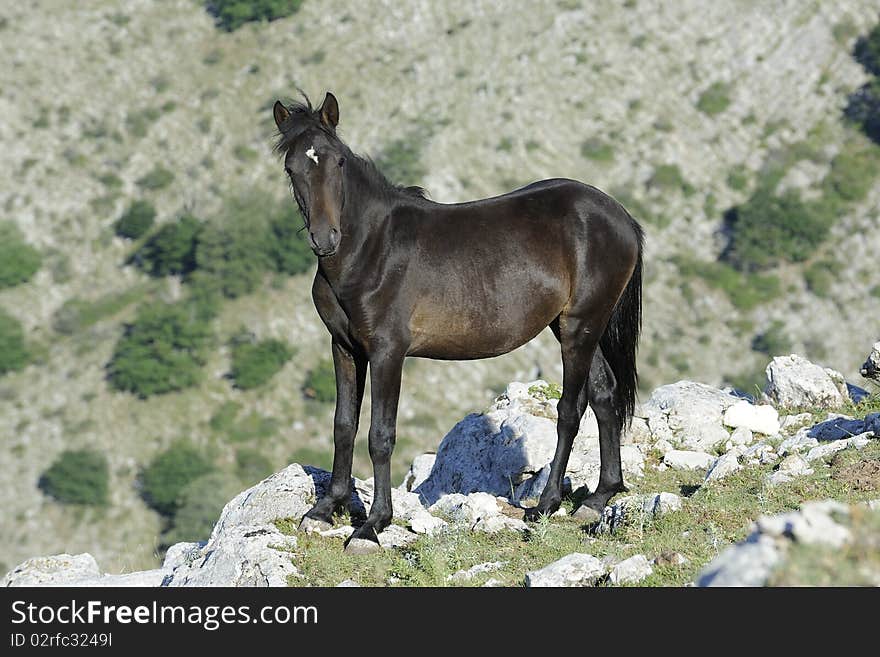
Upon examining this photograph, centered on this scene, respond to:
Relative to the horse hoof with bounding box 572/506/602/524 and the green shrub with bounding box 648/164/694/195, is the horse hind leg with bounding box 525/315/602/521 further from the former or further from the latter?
the green shrub with bounding box 648/164/694/195

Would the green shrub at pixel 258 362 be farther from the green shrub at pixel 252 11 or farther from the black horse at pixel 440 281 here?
the black horse at pixel 440 281

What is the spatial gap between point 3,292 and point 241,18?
30.0 m

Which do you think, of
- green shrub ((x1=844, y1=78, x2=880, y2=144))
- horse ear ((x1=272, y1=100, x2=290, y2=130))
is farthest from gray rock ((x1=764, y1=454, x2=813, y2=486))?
green shrub ((x1=844, y1=78, x2=880, y2=144))

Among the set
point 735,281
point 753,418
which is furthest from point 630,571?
point 735,281

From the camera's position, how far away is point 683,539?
26.8 ft

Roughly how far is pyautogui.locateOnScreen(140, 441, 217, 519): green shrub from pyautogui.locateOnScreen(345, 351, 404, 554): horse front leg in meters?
48.6

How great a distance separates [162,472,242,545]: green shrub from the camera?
55719 mm

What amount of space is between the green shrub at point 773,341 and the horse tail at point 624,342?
46.7 metres

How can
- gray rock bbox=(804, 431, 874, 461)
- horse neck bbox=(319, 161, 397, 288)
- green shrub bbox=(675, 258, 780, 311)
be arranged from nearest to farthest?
horse neck bbox=(319, 161, 397, 288) → gray rock bbox=(804, 431, 874, 461) → green shrub bbox=(675, 258, 780, 311)

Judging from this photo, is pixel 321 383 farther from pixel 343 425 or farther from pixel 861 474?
pixel 861 474

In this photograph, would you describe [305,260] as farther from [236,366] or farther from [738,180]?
[738,180]

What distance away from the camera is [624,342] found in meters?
11.0

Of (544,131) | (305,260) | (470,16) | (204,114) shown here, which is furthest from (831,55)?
(204,114)

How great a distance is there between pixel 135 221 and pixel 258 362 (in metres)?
15.1
